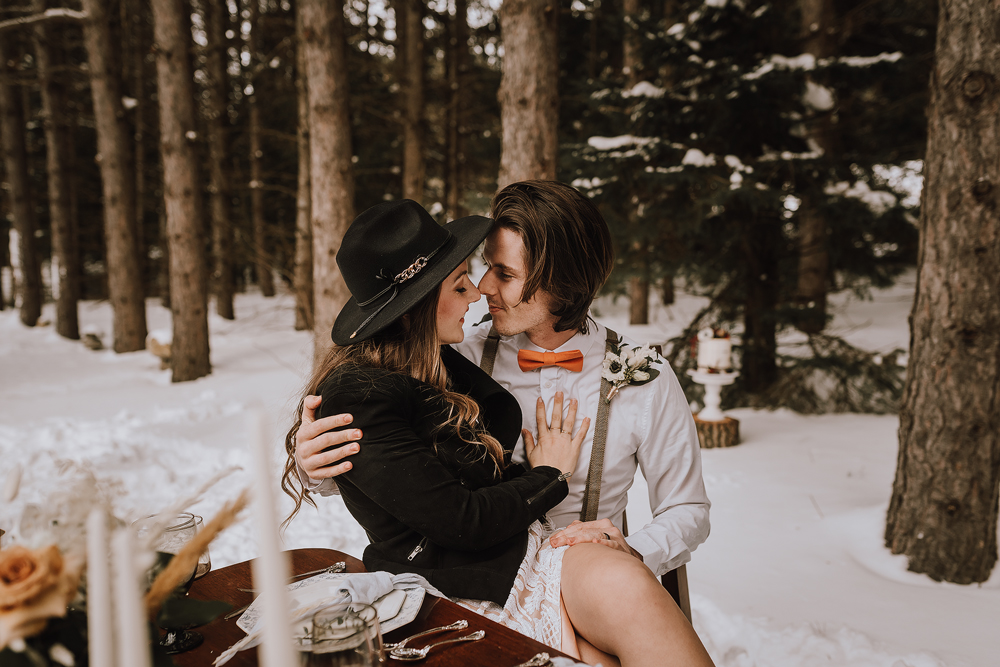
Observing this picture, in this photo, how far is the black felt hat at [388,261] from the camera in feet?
5.61

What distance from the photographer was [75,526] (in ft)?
2.67

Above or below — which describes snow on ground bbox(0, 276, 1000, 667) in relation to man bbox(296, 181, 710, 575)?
below

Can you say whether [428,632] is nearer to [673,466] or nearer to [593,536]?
[593,536]

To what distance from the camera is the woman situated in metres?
1.46

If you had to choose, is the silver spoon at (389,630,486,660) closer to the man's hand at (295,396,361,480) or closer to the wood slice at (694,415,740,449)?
the man's hand at (295,396,361,480)

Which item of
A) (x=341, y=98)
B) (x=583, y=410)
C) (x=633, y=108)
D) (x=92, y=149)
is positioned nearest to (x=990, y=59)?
(x=583, y=410)

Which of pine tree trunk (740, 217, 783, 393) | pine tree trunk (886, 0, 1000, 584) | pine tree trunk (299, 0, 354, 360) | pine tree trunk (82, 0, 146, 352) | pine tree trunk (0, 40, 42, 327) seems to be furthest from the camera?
pine tree trunk (0, 40, 42, 327)

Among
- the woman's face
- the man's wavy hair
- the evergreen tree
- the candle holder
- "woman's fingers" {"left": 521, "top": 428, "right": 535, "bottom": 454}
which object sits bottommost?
the candle holder

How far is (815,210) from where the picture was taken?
18.2 ft

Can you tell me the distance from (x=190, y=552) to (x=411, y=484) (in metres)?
0.72

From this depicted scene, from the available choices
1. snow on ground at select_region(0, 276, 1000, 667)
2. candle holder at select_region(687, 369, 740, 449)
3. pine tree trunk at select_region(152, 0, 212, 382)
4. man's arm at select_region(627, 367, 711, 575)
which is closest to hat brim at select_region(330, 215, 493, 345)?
snow on ground at select_region(0, 276, 1000, 667)

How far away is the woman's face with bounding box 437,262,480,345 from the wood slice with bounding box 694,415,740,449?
12.6ft

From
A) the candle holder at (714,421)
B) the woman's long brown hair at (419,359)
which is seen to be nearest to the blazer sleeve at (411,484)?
the woman's long brown hair at (419,359)

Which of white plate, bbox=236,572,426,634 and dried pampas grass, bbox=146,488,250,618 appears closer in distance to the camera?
dried pampas grass, bbox=146,488,250,618
